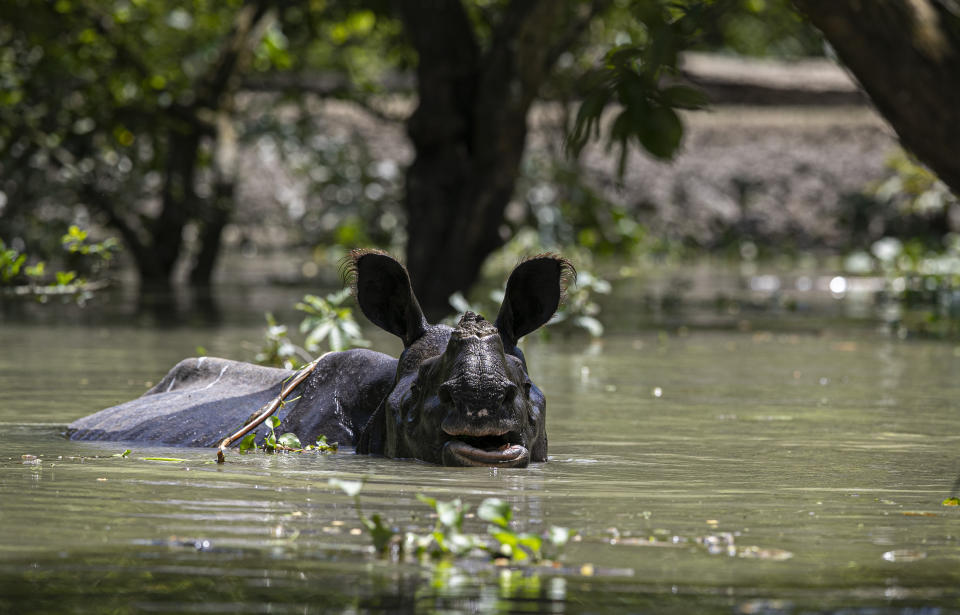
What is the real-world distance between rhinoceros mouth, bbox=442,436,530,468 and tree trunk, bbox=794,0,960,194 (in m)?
2.52

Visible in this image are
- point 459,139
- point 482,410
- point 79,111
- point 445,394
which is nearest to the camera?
point 482,410

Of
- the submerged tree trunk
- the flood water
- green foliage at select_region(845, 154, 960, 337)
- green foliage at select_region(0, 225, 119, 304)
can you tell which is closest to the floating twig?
the flood water

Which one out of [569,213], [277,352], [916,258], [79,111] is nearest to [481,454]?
[277,352]

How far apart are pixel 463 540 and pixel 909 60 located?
5.61 ft

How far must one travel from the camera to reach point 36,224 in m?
18.9

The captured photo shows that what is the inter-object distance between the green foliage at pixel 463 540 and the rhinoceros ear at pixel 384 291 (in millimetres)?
2641

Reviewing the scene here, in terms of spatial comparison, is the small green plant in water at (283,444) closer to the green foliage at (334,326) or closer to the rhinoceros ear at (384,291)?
the rhinoceros ear at (384,291)

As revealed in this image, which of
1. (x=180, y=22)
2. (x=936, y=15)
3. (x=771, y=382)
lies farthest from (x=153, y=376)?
(x=180, y=22)

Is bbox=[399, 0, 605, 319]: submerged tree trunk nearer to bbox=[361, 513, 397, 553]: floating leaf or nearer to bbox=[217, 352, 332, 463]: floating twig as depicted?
bbox=[217, 352, 332, 463]: floating twig

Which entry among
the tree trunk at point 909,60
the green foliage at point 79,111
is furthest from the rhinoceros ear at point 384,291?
the green foliage at point 79,111

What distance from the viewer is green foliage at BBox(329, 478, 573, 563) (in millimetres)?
4668

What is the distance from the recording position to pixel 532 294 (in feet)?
24.3

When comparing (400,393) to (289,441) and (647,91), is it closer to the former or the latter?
(289,441)

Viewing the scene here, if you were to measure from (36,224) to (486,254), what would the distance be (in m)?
5.50
